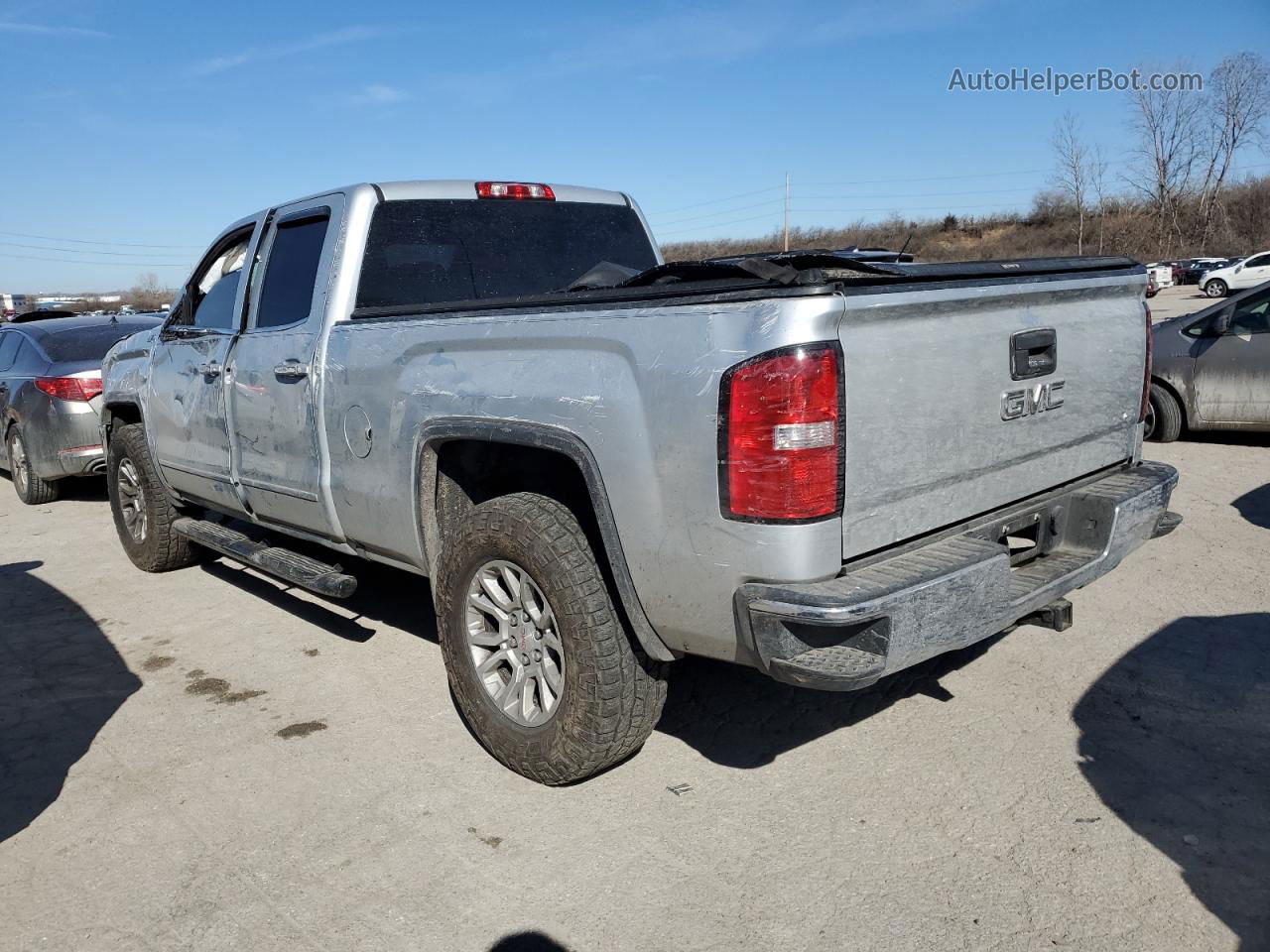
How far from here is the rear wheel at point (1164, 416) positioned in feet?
29.3

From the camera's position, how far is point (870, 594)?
2.62 meters

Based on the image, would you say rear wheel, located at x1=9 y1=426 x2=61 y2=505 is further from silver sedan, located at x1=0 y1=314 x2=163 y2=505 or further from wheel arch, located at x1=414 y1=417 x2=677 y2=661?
wheel arch, located at x1=414 y1=417 x2=677 y2=661

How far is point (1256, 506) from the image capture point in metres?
6.64

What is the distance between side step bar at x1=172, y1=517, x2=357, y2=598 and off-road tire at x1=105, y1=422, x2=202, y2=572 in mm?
477

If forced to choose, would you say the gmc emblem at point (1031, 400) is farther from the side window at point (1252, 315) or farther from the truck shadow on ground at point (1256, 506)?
the side window at point (1252, 315)

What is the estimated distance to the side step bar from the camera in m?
4.26

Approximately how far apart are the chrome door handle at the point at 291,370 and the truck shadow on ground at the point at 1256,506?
5712mm

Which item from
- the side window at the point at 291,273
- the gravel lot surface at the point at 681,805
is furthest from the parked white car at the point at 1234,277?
the side window at the point at 291,273

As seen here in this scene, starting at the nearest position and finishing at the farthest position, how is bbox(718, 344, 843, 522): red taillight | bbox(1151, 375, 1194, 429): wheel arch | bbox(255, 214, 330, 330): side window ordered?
bbox(718, 344, 843, 522): red taillight < bbox(255, 214, 330, 330): side window < bbox(1151, 375, 1194, 429): wheel arch

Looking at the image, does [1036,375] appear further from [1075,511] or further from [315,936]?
[315,936]

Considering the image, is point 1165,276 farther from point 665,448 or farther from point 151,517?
point 665,448

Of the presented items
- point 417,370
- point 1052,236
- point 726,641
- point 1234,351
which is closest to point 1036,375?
point 726,641

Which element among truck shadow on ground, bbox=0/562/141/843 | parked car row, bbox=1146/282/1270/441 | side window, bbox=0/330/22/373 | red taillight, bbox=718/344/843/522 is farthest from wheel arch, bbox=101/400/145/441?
parked car row, bbox=1146/282/1270/441

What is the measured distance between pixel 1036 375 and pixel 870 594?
120 centimetres
